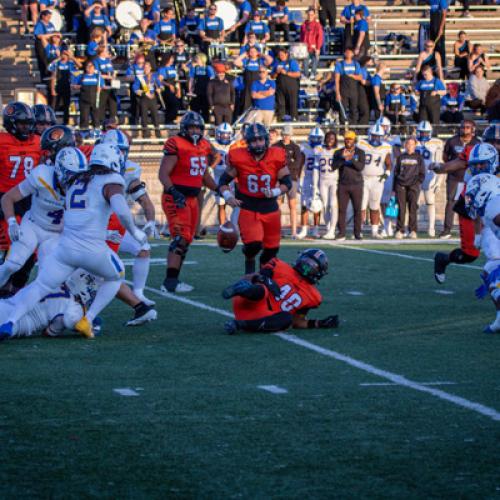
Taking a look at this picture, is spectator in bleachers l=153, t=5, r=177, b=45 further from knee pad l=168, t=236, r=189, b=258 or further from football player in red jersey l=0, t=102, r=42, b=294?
football player in red jersey l=0, t=102, r=42, b=294

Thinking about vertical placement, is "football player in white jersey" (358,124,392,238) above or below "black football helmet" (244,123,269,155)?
below

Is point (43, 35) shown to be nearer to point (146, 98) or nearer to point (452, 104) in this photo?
point (146, 98)

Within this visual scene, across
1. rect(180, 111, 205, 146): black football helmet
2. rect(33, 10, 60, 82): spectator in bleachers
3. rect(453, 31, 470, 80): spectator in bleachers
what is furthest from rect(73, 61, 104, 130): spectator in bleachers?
rect(180, 111, 205, 146): black football helmet

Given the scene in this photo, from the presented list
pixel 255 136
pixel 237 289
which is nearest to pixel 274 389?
pixel 237 289

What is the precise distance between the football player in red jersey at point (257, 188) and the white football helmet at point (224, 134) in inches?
366

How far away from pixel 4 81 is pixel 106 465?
2005cm

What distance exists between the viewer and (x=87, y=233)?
8203mm

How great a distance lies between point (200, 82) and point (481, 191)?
45.4ft

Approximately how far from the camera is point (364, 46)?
80.0 feet

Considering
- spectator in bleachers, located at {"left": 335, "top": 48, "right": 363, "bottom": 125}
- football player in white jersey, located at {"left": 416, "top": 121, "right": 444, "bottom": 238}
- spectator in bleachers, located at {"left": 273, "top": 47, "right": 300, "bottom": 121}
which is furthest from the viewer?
spectator in bleachers, located at {"left": 335, "top": 48, "right": 363, "bottom": 125}

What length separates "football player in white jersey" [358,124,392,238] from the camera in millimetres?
19594

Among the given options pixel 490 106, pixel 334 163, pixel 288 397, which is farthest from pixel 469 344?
pixel 490 106

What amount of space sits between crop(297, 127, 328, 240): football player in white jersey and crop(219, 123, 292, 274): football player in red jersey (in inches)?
332

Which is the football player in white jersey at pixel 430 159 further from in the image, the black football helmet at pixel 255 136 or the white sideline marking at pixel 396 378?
the white sideline marking at pixel 396 378
